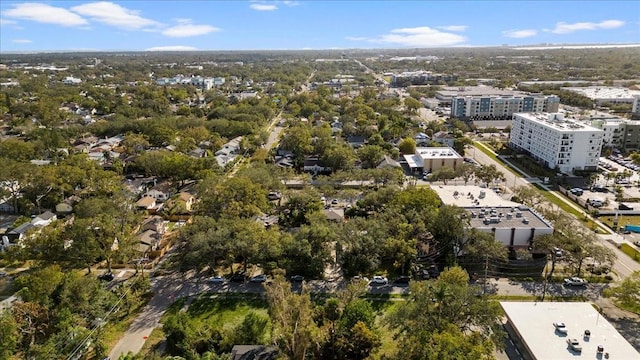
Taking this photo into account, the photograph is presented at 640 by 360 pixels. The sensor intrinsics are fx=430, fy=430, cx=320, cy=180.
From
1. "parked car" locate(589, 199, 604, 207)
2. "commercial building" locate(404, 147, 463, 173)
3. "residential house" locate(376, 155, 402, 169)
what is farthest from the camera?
"commercial building" locate(404, 147, 463, 173)

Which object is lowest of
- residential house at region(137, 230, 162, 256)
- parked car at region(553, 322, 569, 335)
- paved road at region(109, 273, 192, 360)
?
paved road at region(109, 273, 192, 360)

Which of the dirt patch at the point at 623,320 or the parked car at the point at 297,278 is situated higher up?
the parked car at the point at 297,278

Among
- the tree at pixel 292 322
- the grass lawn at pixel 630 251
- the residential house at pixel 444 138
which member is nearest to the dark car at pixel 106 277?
the tree at pixel 292 322

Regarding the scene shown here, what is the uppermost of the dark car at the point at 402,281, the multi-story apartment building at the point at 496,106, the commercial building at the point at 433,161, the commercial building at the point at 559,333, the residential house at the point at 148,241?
the multi-story apartment building at the point at 496,106

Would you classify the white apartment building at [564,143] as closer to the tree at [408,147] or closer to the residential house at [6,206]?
the tree at [408,147]

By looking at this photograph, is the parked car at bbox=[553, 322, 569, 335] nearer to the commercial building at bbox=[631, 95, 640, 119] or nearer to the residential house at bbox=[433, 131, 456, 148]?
the residential house at bbox=[433, 131, 456, 148]

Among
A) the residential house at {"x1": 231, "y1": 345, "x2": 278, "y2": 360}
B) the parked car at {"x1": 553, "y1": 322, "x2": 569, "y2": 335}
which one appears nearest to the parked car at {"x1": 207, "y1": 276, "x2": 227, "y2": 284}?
the residential house at {"x1": 231, "y1": 345, "x2": 278, "y2": 360}

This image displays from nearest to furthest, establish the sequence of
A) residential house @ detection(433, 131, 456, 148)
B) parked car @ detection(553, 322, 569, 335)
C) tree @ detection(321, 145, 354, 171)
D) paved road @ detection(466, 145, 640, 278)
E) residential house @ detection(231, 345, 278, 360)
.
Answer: residential house @ detection(231, 345, 278, 360)
parked car @ detection(553, 322, 569, 335)
paved road @ detection(466, 145, 640, 278)
tree @ detection(321, 145, 354, 171)
residential house @ detection(433, 131, 456, 148)
